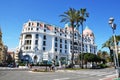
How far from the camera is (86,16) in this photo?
60406mm

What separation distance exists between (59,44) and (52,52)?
8.03 meters

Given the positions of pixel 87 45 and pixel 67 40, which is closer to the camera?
pixel 67 40

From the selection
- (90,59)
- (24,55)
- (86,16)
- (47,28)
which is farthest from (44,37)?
(86,16)

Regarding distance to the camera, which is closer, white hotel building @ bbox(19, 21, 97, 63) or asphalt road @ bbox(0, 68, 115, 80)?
asphalt road @ bbox(0, 68, 115, 80)

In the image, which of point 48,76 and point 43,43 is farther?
point 43,43

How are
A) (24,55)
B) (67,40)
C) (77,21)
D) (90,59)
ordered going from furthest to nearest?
(67,40) < (24,55) < (90,59) < (77,21)

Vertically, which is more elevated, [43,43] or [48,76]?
[43,43]

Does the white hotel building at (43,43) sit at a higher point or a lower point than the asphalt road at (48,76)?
higher

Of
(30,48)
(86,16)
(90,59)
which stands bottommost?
(90,59)

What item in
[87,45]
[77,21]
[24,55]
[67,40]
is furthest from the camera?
[87,45]

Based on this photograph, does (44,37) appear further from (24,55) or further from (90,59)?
(90,59)

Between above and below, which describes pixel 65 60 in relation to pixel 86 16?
below

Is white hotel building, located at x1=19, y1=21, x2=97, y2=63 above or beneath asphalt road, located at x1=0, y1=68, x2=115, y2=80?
above

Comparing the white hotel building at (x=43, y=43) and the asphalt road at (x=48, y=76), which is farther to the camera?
the white hotel building at (x=43, y=43)
